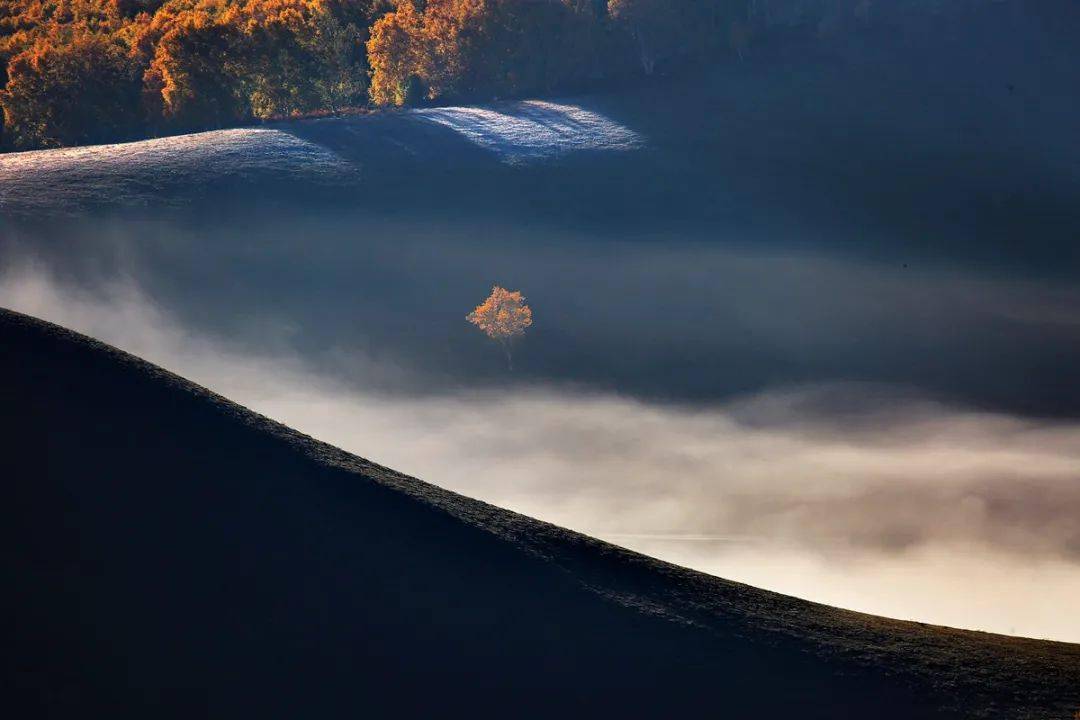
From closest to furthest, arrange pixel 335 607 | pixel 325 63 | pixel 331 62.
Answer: pixel 335 607 < pixel 325 63 < pixel 331 62

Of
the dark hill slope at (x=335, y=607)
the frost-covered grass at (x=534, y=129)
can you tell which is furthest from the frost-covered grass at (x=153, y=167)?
the dark hill slope at (x=335, y=607)

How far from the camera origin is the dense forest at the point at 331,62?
11594 cm

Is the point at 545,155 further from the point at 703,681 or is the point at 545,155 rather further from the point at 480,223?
the point at 703,681

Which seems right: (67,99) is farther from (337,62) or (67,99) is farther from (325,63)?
(337,62)

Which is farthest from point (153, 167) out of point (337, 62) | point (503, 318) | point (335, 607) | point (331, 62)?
point (335, 607)

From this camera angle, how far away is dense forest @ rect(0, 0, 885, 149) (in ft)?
380

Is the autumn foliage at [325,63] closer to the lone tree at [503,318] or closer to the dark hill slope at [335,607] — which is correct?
the lone tree at [503,318]

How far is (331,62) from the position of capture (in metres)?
119

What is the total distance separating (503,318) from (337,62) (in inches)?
1993

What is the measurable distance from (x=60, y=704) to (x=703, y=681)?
15301 mm

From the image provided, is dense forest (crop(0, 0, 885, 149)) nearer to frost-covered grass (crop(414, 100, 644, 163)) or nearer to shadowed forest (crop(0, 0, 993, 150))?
shadowed forest (crop(0, 0, 993, 150))

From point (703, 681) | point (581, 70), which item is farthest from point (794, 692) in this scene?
point (581, 70)

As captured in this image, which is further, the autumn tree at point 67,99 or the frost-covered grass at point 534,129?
the autumn tree at point 67,99

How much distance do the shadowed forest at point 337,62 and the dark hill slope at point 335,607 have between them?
8149cm
